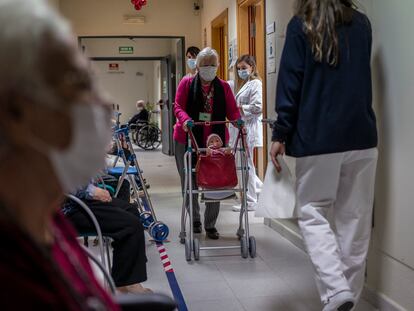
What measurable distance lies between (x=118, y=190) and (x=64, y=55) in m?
3.08

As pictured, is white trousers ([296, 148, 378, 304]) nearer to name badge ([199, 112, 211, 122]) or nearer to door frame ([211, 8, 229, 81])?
name badge ([199, 112, 211, 122])

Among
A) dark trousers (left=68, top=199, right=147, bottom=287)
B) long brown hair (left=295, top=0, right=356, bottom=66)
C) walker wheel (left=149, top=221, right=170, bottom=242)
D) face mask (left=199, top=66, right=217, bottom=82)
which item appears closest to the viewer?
long brown hair (left=295, top=0, right=356, bottom=66)

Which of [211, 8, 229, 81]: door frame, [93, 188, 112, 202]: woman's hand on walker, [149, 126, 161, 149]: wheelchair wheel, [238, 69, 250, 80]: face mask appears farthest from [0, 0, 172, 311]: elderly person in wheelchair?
[149, 126, 161, 149]: wheelchair wheel

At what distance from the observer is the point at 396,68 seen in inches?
93.1

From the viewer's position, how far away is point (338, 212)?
244 centimetres

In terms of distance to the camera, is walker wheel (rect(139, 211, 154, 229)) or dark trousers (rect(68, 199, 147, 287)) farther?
walker wheel (rect(139, 211, 154, 229))

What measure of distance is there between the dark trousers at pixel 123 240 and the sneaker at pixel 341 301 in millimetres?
825

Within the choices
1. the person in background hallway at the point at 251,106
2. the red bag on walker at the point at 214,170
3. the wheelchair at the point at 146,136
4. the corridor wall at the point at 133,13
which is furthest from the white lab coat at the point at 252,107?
the wheelchair at the point at 146,136

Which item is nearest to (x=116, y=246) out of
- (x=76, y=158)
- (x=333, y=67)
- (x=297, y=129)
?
(x=297, y=129)

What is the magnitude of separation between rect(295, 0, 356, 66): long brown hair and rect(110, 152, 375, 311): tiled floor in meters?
1.24

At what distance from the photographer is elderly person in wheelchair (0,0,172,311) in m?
0.63

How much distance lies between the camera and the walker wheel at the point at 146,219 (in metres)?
3.62

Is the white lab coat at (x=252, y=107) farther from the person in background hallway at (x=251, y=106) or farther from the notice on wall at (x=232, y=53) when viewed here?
the notice on wall at (x=232, y=53)

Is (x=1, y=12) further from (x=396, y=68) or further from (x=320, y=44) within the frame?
(x=396, y=68)
